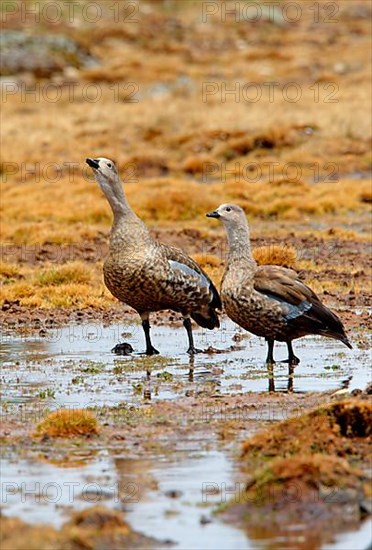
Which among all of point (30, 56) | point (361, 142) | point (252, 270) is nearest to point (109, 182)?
point (252, 270)

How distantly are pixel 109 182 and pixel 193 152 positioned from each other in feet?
74.0

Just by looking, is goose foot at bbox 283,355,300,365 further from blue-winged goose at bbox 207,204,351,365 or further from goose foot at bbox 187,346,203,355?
goose foot at bbox 187,346,203,355

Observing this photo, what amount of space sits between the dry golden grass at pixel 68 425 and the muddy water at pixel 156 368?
48.6 inches

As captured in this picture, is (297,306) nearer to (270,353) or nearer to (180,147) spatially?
(270,353)

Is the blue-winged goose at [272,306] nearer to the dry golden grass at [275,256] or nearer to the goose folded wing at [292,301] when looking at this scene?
the goose folded wing at [292,301]

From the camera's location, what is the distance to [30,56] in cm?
5672

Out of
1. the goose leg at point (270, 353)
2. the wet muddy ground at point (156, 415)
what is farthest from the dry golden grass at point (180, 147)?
the goose leg at point (270, 353)

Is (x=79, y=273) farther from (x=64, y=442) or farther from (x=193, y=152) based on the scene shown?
(x=193, y=152)

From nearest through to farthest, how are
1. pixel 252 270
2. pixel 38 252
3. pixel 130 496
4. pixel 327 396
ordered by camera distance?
pixel 130 496 → pixel 327 396 → pixel 252 270 → pixel 38 252

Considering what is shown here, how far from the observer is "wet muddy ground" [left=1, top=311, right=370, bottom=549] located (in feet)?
25.1

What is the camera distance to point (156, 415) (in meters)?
10.3

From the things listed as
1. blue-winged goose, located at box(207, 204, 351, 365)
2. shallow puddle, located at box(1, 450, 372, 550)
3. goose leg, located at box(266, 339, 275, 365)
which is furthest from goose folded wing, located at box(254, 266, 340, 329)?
shallow puddle, located at box(1, 450, 372, 550)

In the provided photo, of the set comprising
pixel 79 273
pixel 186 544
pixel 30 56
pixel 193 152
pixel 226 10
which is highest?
pixel 226 10

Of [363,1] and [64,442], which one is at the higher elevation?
[363,1]
